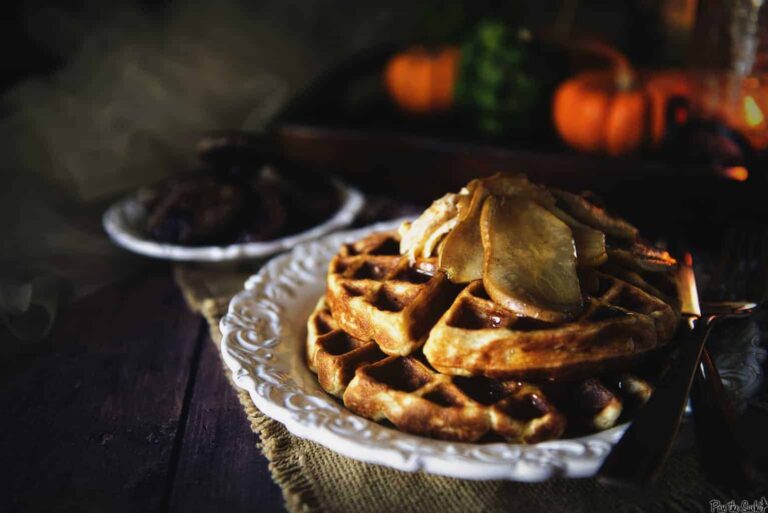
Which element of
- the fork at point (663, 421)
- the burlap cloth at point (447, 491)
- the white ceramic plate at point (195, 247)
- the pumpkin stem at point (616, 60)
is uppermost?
the pumpkin stem at point (616, 60)

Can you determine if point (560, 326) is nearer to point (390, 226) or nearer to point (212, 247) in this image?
point (390, 226)

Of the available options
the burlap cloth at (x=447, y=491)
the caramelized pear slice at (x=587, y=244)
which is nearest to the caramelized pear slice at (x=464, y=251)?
the caramelized pear slice at (x=587, y=244)

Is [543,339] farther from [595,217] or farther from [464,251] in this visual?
[595,217]

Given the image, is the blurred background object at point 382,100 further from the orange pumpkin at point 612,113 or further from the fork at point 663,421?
the fork at point 663,421

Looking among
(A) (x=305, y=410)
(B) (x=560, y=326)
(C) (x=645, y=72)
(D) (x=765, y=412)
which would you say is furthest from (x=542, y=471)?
(C) (x=645, y=72)

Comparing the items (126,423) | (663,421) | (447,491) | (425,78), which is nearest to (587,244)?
(663,421)
